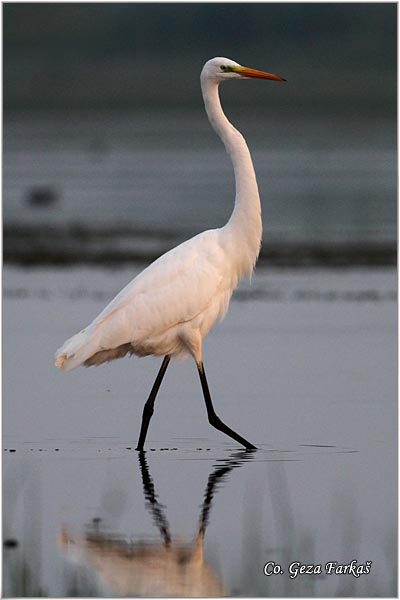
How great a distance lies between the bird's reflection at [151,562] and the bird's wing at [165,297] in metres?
1.81

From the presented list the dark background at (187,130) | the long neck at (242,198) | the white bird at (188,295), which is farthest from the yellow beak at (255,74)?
the dark background at (187,130)

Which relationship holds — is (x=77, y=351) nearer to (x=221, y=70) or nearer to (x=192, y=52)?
(x=221, y=70)

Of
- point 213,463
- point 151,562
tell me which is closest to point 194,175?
point 213,463

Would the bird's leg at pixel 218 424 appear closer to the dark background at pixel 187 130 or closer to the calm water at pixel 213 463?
the calm water at pixel 213 463

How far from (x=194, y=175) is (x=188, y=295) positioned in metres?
24.7

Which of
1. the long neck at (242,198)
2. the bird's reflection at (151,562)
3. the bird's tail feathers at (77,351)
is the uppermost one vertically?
the long neck at (242,198)

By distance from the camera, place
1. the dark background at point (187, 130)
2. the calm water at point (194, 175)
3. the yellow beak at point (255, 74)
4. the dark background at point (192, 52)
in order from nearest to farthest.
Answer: the yellow beak at point (255, 74) → the dark background at point (187, 130) → the calm water at point (194, 175) → the dark background at point (192, 52)

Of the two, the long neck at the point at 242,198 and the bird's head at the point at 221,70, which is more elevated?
the bird's head at the point at 221,70

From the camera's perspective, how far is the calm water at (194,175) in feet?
72.3

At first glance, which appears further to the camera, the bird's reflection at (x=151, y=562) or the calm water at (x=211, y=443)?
the calm water at (x=211, y=443)

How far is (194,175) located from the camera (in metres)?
33.0

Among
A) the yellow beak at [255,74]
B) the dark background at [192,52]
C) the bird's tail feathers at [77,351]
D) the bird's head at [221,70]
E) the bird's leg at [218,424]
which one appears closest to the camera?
the bird's leg at [218,424]

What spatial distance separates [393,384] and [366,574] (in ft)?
13.2

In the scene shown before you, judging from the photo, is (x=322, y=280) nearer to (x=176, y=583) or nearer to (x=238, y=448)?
(x=238, y=448)
